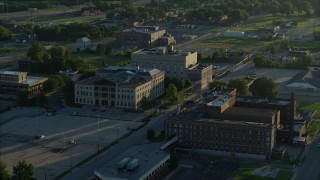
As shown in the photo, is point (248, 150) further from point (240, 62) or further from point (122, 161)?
point (240, 62)

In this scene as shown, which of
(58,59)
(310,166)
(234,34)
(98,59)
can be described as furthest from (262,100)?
(234,34)

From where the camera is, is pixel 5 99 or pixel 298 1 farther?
pixel 298 1

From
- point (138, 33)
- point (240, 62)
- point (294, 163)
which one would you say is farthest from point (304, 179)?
point (138, 33)

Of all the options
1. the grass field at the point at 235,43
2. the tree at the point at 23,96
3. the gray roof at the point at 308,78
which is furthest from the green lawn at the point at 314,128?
the grass field at the point at 235,43

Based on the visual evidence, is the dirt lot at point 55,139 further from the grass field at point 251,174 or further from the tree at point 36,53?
the tree at point 36,53

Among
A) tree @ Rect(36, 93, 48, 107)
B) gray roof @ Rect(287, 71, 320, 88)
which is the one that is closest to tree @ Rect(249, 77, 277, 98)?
gray roof @ Rect(287, 71, 320, 88)

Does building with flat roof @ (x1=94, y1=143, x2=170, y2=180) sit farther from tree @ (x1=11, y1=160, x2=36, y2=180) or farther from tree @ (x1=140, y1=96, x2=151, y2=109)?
tree @ (x1=140, y1=96, x2=151, y2=109)
